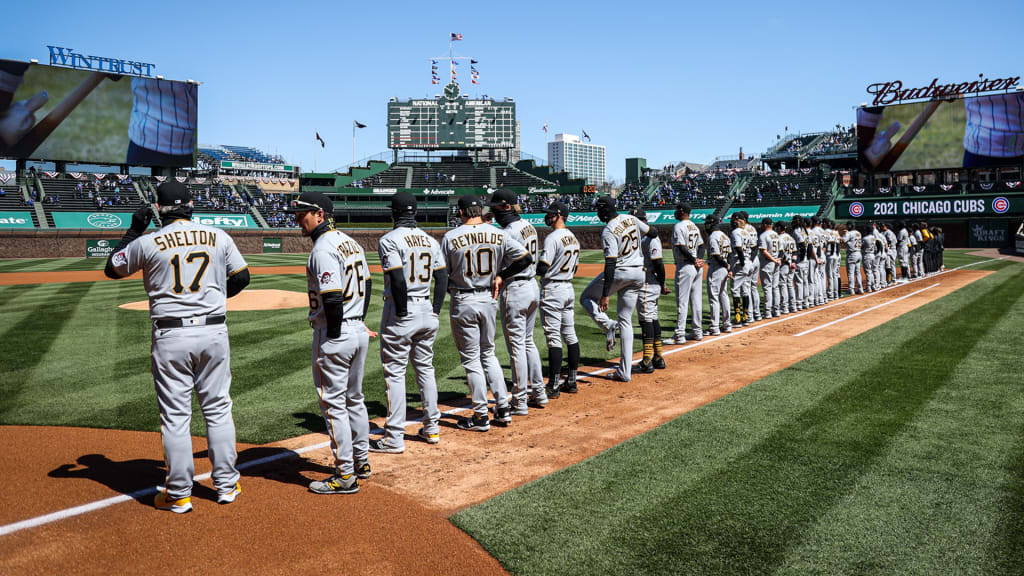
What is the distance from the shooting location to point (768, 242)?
13570 mm

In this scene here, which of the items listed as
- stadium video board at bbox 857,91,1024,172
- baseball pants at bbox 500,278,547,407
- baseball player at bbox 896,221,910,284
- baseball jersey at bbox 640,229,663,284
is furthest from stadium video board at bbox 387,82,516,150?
baseball pants at bbox 500,278,547,407

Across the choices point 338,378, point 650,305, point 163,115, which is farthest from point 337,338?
point 163,115

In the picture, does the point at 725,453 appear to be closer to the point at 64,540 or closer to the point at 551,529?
the point at 551,529

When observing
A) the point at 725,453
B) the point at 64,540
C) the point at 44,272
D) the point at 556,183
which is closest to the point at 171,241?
the point at 64,540

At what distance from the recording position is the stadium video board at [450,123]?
235 feet

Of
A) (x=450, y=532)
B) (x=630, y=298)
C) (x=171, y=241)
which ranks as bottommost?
(x=450, y=532)

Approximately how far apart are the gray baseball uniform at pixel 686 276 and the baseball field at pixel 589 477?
1.58m

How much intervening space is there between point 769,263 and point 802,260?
2175 mm

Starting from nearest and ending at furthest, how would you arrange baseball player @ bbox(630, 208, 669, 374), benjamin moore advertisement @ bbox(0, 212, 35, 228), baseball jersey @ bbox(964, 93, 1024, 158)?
baseball player @ bbox(630, 208, 669, 374) < benjamin moore advertisement @ bbox(0, 212, 35, 228) < baseball jersey @ bbox(964, 93, 1024, 158)

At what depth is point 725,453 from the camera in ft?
17.8

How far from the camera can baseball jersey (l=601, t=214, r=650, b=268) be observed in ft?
26.5

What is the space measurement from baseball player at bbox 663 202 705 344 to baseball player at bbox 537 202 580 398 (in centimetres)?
341

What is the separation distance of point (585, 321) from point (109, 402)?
29.1 ft

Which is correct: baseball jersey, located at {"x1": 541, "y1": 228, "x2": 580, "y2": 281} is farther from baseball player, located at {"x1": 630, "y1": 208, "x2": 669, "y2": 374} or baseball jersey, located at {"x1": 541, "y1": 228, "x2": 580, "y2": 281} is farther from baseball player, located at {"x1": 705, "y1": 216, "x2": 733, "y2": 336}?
baseball player, located at {"x1": 705, "y1": 216, "x2": 733, "y2": 336}
